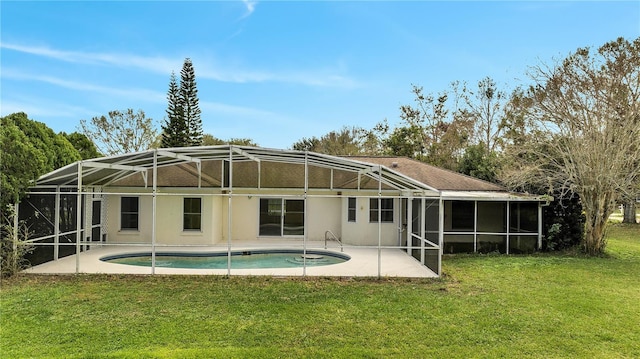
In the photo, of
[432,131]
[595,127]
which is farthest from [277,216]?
[432,131]

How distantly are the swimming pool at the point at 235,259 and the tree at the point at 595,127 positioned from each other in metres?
7.53

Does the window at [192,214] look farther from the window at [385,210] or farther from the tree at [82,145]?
the window at [385,210]

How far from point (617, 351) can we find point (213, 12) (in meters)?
12.4

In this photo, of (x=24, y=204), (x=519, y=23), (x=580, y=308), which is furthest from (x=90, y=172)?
(x=519, y=23)

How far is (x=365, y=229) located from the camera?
1424 centimetres

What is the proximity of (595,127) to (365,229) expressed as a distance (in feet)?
26.9

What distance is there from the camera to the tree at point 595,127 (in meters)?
12.5

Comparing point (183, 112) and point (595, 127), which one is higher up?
point (183, 112)

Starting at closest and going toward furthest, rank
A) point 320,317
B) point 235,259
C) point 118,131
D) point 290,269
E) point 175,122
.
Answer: point 320,317
point 290,269
point 235,259
point 175,122
point 118,131

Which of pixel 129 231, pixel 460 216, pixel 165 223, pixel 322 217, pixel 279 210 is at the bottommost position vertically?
Answer: pixel 129 231

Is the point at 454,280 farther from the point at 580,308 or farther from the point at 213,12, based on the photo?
the point at 213,12

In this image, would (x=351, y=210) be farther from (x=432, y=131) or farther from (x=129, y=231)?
(x=432, y=131)

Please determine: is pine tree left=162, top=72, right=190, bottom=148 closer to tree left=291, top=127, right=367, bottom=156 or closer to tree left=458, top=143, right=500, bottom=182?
tree left=291, top=127, right=367, bottom=156

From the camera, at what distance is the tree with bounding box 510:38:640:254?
12.5 m
